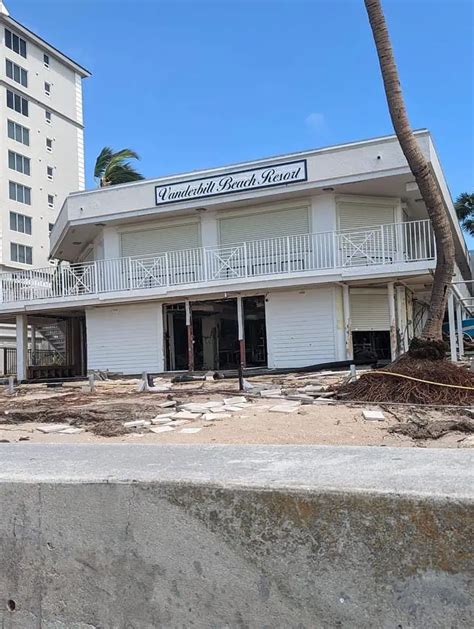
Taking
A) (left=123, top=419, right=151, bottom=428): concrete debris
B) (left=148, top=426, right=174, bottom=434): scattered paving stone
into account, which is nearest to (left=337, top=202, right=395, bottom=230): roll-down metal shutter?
(left=123, top=419, right=151, bottom=428): concrete debris

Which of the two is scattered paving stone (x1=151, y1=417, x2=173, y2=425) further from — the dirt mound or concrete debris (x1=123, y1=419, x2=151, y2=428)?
the dirt mound

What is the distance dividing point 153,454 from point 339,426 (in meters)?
5.02

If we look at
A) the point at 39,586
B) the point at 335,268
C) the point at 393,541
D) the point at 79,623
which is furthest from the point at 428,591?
the point at 335,268

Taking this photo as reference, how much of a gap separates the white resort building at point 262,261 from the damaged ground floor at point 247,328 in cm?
5

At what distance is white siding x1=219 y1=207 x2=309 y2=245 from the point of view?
61.9 feet

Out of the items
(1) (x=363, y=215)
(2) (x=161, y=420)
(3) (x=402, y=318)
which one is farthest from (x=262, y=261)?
(2) (x=161, y=420)

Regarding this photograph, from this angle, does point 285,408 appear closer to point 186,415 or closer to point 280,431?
point 186,415

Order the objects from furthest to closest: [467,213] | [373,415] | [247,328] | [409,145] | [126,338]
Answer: [467,213], [247,328], [126,338], [409,145], [373,415]

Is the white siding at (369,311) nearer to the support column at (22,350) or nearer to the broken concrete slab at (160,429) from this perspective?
the broken concrete slab at (160,429)

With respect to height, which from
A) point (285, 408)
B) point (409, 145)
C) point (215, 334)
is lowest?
point (285, 408)

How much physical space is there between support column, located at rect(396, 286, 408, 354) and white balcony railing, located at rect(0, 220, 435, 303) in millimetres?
1300

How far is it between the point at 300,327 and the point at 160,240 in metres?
5.90

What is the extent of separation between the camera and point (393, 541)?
1941mm

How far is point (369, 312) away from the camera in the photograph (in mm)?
18453
